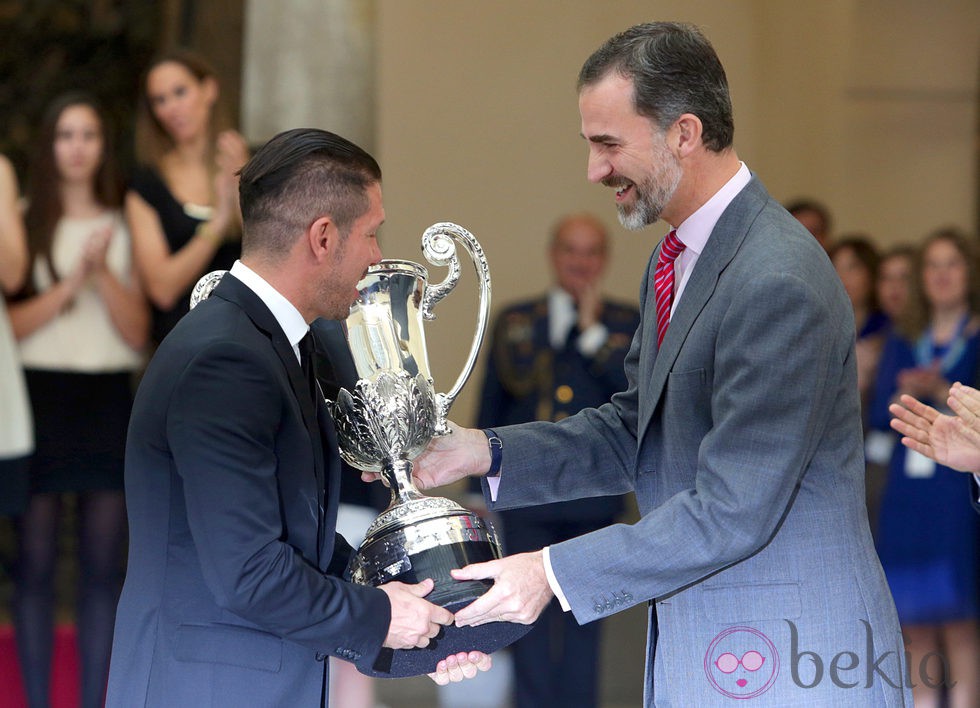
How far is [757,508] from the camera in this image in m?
2.12

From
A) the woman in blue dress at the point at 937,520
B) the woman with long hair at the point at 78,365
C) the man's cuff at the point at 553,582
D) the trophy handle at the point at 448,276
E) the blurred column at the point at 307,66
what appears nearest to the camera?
the man's cuff at the point at 553,582

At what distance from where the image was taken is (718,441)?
7.02 feet

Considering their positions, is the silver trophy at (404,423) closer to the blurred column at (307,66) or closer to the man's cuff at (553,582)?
the man's cuff at (553,582)

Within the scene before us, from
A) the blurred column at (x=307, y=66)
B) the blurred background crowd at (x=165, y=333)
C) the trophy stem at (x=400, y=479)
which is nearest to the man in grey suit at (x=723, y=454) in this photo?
→ the trophy stem at (x=400, y=479)

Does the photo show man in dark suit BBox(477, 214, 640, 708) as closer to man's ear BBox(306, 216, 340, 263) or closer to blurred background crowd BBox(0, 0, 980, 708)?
blurred background crowd BBox(0, 0, 980, 708)

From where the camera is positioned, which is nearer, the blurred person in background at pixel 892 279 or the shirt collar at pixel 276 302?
the shirt collar at pixel 276 302

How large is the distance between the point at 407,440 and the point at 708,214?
65 cm

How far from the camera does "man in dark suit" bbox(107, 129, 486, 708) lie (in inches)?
78.4

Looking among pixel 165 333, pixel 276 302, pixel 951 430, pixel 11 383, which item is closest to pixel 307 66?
pixel 165 333

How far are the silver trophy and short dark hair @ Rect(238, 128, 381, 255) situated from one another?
0.24m

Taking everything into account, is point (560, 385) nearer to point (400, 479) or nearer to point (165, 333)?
point (165, 333)

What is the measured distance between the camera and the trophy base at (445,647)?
2250 mm

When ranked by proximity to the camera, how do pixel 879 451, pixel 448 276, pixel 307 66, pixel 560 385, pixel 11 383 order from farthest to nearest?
pixel 307 66 < pixel 879 451 < pixel 560 385 < pixel 11 383 < pixel 448 276

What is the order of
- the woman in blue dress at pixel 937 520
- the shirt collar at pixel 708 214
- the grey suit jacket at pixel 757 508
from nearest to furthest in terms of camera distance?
the grey suit jacket at pixel 757 508
the shirt collar at pixel 708 214
the woman in blue dress at pixel 937 520
